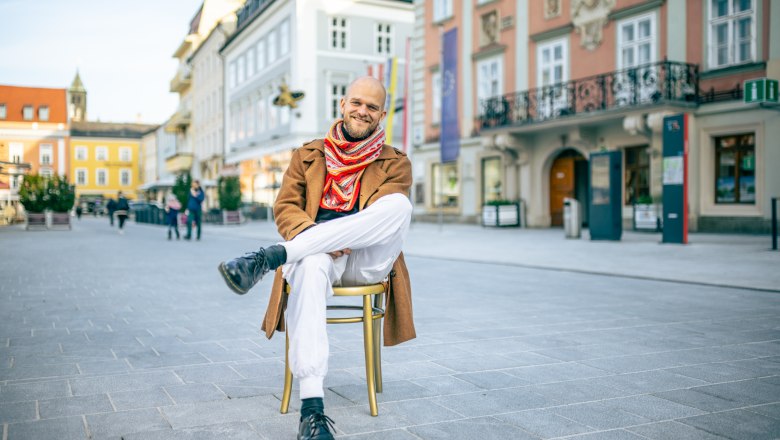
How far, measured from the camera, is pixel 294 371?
312cm

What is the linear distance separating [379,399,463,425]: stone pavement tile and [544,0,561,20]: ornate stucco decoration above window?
22.2m

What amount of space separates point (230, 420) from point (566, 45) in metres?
22.2

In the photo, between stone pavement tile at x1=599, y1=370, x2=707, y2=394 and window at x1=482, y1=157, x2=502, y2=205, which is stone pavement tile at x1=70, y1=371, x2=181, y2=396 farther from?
window at x1=482, y1=157, x2=502, y2=205

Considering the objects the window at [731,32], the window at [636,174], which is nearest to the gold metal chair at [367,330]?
the window at [731,32]

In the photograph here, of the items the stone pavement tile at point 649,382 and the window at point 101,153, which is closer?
the stone pavement tile at point 649,382

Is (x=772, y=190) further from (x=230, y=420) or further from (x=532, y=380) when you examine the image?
(x=230, y=420)

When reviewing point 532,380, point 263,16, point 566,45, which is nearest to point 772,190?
point 566,45

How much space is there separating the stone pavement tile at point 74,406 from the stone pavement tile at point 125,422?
112 millimetres

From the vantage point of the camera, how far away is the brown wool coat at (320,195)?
350 cm

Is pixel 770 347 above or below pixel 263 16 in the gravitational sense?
below

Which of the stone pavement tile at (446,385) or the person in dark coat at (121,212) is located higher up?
the person in dark coat at (121,212)

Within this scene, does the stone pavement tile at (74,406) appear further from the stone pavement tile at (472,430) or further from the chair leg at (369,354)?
the stone pavement tile at (472,430)

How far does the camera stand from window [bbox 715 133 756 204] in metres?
18.4

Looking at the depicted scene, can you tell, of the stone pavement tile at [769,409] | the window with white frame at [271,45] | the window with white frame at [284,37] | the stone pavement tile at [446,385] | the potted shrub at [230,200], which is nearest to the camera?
the stone pavement tile at [769,409]
